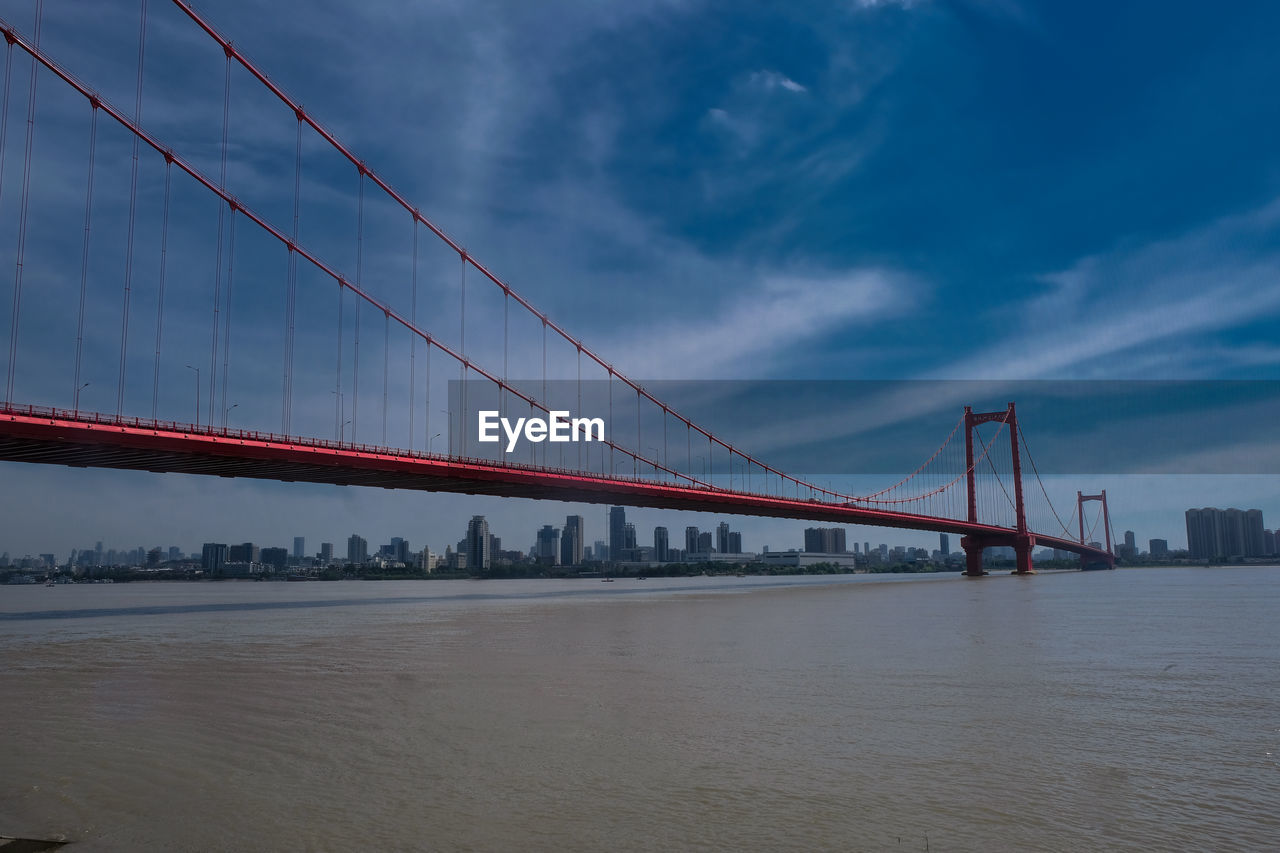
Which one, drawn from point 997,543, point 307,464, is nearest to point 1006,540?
point 997,543

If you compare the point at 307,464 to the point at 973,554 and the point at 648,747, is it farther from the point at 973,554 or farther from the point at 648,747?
the point at 973,554

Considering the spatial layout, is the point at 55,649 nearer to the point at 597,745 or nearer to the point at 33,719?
the point at 33,719

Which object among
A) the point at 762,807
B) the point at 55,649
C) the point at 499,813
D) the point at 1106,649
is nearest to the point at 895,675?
the point at 1106,649

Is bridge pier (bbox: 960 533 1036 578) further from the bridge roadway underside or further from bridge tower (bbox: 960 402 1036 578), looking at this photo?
the bridge roadway underside

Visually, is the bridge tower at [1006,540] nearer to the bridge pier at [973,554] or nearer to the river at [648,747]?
the bridge pier at [973,554]

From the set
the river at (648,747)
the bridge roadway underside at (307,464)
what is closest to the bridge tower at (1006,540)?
the bridge roadway underside at (307,464)

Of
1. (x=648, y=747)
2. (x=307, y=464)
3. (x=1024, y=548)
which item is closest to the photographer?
(x=648, y=747)

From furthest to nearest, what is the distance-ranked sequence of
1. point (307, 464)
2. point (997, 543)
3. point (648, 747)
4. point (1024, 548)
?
point (997, 543) < point (1024, 548) < point (307, 464) < point (648, 747)

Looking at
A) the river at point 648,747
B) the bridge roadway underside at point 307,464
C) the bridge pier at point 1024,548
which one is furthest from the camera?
the bridge pier at point 1024,548
